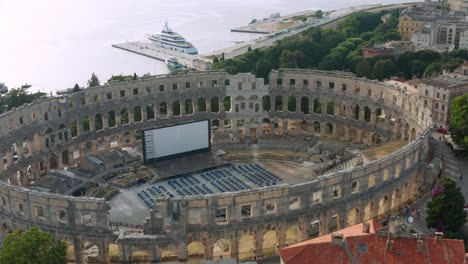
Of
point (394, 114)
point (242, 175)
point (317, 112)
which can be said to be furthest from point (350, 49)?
point (242, 175)

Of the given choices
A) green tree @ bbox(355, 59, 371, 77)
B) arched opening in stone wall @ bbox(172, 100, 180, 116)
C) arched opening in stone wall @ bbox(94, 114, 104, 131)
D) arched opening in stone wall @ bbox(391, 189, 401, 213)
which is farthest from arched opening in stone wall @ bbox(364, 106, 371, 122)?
arched opening in stone wall @ bbox(94, 114, 104, 131)

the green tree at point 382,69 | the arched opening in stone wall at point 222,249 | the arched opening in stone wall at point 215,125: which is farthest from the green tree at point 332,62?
the arched opening in stone wall at point 222,249

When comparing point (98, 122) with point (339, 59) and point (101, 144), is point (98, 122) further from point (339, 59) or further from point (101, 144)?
point (339, 59)

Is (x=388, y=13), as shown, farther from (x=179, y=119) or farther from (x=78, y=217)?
(x=78, y=217)

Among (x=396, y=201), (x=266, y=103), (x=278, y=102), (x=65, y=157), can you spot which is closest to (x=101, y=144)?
(x=65, y=157)

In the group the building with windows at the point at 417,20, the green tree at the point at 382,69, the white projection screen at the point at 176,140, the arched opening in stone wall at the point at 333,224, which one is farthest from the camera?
the building with windows at the point at 417,20

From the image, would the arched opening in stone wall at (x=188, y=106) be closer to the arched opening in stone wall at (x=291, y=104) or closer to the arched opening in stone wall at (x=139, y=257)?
the arched opening in stone wall at (x=291, y=104)
